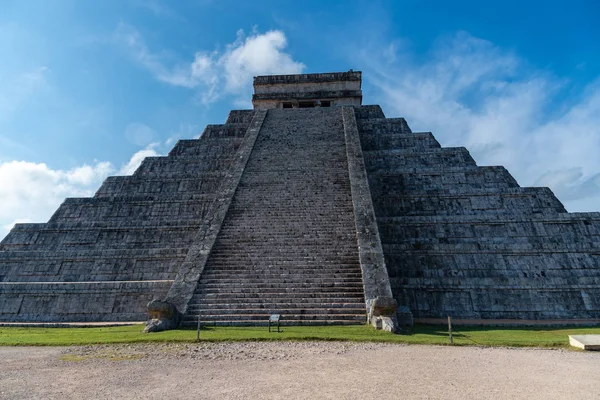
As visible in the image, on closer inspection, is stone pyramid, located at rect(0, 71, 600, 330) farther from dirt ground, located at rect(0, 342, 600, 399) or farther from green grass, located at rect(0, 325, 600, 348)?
dirt ground, located at rect(0, 342, 600, 399)

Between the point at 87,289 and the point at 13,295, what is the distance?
2251 mm

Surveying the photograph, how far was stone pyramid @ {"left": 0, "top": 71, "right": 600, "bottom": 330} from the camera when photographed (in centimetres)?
971

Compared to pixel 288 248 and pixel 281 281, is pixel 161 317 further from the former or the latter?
pixel 288 248

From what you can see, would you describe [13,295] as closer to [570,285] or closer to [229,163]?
[229,163]

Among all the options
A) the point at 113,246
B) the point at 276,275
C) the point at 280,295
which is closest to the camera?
the point at 280,295

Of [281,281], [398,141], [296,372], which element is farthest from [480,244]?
[296,372]

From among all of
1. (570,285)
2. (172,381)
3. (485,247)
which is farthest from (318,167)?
(172,381)

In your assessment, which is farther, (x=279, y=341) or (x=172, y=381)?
(x=279, y=341)

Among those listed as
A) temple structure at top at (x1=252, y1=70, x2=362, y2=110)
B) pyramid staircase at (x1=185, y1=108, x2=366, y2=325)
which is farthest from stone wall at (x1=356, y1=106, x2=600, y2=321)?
temple structure at top at (x1=252, y1=70, x2=362, y2=110)

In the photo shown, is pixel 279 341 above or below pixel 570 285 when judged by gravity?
below

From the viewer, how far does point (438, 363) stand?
5.51m

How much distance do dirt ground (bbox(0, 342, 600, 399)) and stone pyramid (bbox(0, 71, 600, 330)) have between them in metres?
2.09

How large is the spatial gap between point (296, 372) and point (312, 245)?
20.6 ft

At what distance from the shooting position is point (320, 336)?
23.5 ft
